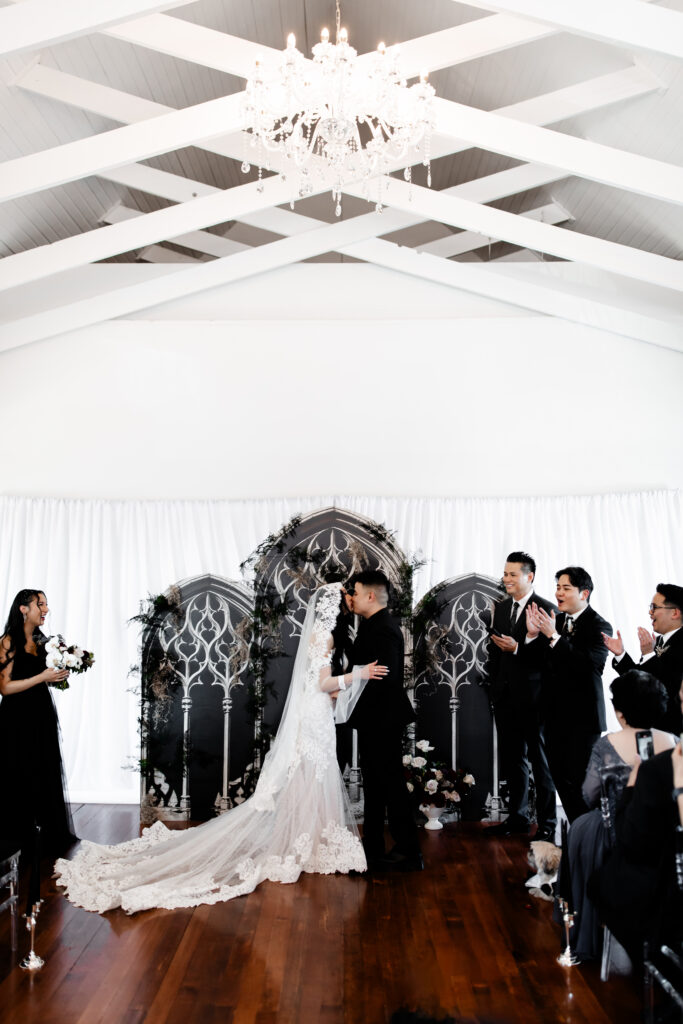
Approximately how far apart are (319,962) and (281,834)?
128 centimetres

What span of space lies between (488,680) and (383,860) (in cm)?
177

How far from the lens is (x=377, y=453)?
782cm

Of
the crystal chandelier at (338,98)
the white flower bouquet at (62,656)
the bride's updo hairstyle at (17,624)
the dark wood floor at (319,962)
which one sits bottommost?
the dark wood floor at (319,962)

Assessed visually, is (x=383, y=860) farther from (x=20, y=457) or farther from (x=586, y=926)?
(x=20, y=457)

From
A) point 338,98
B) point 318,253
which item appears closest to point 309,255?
point 318,253

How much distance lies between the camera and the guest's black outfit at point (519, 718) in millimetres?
5785

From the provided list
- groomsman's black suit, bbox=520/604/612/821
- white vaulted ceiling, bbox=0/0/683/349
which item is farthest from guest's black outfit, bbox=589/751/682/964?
white vaulted ceiling, bbox=0/0/683/349

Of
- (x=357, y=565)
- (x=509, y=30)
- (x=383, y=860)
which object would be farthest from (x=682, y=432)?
(x=383, y=860)

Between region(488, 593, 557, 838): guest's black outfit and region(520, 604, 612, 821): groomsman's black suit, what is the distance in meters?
0.55

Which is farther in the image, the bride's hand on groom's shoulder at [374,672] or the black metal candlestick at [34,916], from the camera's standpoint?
the bride's hand on groom's shoulder at [374,672]

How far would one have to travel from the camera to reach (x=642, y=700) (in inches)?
146

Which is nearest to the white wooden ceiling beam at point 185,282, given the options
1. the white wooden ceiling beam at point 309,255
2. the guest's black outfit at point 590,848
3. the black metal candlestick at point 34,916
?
the white wooden ceiling beam at point 309,255

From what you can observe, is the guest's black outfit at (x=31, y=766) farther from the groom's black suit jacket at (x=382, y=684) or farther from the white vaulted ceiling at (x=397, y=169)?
the white vaulted ceiling at (x=397, y=169)

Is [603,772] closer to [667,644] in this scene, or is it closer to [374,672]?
[667,644]
